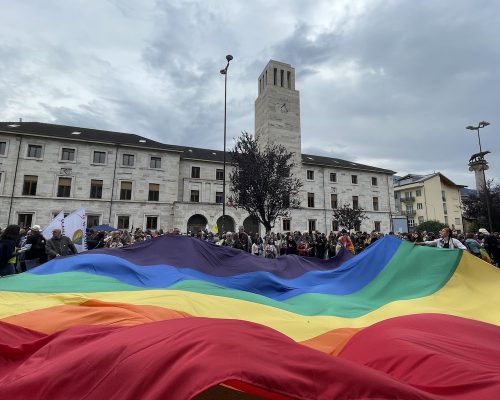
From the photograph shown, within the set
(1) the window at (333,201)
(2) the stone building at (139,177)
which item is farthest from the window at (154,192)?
(1) the window at (333,201)

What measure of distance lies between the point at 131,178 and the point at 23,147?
37.7 feet

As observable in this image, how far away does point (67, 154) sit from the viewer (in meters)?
36.7

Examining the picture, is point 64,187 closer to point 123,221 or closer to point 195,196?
point 123,221

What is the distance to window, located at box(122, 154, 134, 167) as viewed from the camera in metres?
38.7

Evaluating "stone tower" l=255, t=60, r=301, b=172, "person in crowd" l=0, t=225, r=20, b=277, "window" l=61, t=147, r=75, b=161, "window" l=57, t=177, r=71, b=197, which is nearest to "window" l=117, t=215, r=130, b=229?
"window" l=57, t=177, r=71, b=197

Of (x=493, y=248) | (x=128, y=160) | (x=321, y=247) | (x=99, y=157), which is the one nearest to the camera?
(x=493, y=248)

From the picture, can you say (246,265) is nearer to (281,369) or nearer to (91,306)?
(91,306)

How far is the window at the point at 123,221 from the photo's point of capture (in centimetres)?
3686

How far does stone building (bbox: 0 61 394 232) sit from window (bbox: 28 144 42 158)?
0.32 feet

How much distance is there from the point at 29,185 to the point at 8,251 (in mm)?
33030

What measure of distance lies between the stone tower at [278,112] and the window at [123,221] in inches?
749

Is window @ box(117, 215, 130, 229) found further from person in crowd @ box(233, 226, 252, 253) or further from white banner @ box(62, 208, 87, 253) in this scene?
person in crowd @ box(233, 226, 252, 253)

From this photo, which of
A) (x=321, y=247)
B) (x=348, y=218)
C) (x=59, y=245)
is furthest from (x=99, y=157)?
(x=59, y=245)

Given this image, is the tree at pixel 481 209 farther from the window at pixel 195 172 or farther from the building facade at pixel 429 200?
the window at pixel 195 172
